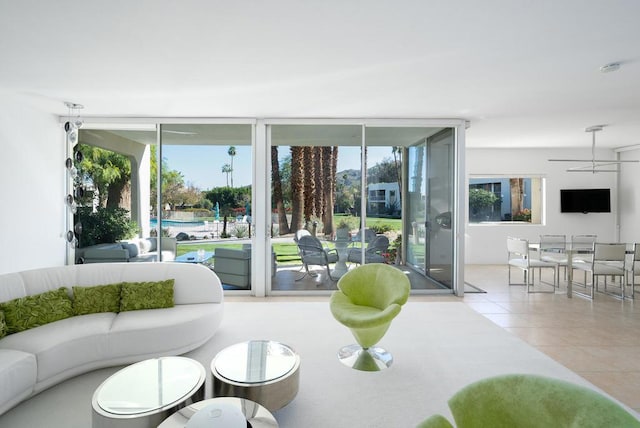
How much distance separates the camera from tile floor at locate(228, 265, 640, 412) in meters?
3.09

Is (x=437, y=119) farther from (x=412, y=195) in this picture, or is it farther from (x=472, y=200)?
(x=472, y=200)

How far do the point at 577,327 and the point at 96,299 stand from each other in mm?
5461

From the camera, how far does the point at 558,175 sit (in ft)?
27.6

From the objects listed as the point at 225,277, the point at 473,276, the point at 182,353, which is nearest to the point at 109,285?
the point at 182,353

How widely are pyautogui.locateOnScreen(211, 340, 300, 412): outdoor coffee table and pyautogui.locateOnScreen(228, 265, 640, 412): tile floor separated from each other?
103 inches

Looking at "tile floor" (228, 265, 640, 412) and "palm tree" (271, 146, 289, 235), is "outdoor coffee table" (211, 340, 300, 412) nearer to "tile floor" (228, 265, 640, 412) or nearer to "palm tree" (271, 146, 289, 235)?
"tile floor" (228, 265, 640, 412)

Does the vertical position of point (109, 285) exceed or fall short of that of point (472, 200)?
it falls short

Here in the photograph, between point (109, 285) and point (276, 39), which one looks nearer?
point (276, 39)

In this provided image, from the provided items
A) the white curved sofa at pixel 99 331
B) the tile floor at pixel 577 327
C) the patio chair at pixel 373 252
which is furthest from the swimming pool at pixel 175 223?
the patio chair at pixel 373 252

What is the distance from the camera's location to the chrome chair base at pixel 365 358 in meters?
3.05

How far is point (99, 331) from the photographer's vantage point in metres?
2.91

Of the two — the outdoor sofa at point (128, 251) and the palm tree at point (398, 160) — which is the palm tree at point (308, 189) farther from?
the outdoor sofa at point (128, 251)

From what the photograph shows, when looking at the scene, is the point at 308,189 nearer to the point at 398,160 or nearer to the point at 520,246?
the point at 398,160

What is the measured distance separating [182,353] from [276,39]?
117 inches
